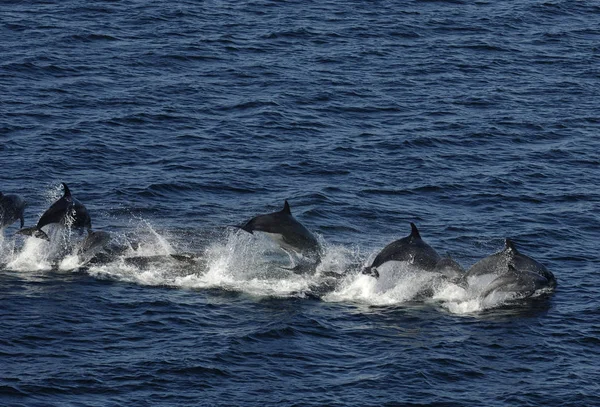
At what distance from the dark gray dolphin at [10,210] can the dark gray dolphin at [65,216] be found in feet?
3.40

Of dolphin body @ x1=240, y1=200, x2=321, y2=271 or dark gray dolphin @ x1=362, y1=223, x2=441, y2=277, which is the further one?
dolphin body @ x1=240, y1=200, x2=321, y2=271

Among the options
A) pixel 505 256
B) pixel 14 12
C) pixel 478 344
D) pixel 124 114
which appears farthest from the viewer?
pixel 14 12

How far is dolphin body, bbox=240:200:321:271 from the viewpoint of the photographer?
42.4m

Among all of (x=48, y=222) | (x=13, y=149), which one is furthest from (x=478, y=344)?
(x=13, y=149)

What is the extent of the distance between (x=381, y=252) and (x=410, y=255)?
111 cm

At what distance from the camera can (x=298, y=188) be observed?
52094 millimetres

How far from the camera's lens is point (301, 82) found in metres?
65.4

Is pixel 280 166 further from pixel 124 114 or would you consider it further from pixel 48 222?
pixel 48 222

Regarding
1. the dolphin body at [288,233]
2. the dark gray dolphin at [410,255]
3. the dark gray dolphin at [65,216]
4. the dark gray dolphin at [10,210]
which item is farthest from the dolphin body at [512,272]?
the dark gray dolphin at [10,210]

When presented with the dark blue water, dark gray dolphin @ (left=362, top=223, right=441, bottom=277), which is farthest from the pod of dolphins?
the dark blue water

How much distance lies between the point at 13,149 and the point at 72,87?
8903mm

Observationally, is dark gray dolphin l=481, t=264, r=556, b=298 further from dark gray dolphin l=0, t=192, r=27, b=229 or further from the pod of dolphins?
dark gray dolphin l=0, t=192, r=27, b=229

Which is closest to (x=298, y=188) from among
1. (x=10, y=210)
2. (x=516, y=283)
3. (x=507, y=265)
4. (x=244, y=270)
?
(x=244, y=270)

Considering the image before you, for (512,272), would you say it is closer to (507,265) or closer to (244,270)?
(507,265)
